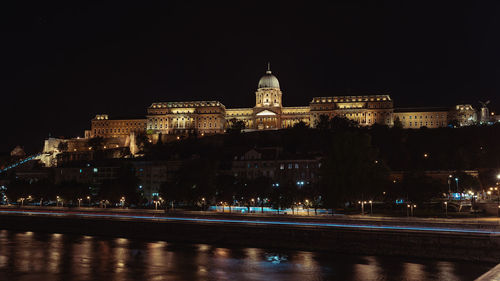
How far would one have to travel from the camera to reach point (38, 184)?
91000 millimetres

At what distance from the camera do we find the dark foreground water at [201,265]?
3397 centimetres

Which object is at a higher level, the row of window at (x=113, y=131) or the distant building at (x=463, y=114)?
the distant building at (x=463, y=114)

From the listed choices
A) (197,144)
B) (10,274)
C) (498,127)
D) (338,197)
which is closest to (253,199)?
(338,197)

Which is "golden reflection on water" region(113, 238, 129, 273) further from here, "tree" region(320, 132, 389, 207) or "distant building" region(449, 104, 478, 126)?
"distant building" region(449, 104, 478, 126)

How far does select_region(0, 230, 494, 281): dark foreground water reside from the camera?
111 feet

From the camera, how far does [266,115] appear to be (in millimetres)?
157375

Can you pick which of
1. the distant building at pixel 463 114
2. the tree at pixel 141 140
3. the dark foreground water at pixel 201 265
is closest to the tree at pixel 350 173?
the dark foreground water at pixel 201 265

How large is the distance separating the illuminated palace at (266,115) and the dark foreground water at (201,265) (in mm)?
104006

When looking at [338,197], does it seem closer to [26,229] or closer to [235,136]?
[26,229]

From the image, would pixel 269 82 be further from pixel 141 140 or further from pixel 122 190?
pixel 122 190

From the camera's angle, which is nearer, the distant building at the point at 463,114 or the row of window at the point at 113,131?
the distant building at the point at 463,114

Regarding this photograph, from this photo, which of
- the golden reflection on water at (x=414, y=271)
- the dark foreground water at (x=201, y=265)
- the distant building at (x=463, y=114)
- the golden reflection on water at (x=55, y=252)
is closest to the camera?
the golden reflection on water at (x=414, y=271)

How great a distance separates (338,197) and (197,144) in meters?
74.8

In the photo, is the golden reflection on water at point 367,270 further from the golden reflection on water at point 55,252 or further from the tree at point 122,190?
the tree at point 122,190
